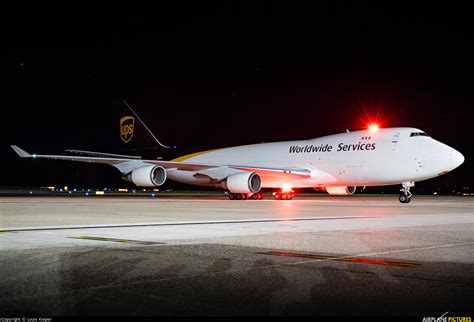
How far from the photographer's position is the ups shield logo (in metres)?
45.2

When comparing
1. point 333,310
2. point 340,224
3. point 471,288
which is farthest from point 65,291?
point 340,224

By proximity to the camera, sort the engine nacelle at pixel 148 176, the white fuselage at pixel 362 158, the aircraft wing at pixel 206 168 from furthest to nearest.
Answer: the aircraft wing at pixel 206 168, the engine nacelle at pixel 148 176, the white fuselage at pixel 362 158

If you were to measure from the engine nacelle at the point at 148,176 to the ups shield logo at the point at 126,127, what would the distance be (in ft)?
37.6

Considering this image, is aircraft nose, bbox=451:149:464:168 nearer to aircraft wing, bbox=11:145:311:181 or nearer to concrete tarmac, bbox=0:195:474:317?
aircraft wing, bbox=11:145:311:181

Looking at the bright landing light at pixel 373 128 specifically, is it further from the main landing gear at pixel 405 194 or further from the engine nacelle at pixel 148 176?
the engine nacelle at pixel 148 176

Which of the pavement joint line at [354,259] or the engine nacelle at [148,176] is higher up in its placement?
the engine nacelle at [148,176]

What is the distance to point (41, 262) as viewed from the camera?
7.28 m

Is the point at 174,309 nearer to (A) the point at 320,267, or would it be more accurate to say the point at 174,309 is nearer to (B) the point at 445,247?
(A) the point at 320,267

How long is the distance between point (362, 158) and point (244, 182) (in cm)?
678

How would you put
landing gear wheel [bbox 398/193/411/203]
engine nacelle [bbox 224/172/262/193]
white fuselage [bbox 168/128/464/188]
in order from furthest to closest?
1. engine nacelle [bbox 224/172/262/193]
2. landing gear wheel [bbox 398/193/411/203]
3. white fuselage [bbox 168/128/464/188]

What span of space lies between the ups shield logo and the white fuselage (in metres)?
10.2

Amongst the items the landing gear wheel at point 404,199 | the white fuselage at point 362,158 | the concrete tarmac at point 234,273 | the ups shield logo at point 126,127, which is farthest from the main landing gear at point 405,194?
the ups shield logo at point 126,127

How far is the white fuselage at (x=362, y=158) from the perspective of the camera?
29047 mm

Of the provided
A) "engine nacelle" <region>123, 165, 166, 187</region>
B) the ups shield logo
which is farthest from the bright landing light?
the ups shield logo
